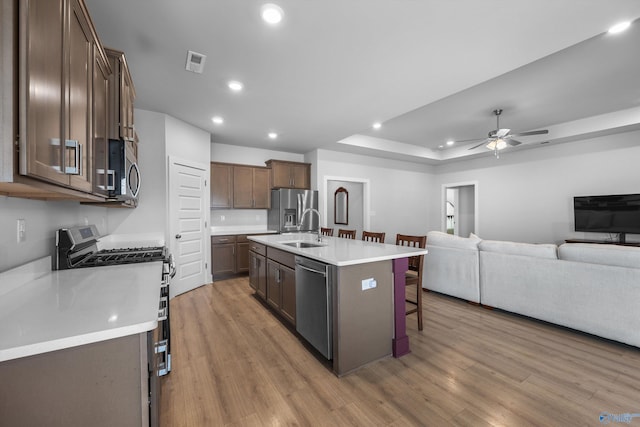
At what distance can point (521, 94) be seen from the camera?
3480 millimetres

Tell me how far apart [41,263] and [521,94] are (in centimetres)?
526

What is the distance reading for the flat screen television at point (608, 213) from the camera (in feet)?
14.0

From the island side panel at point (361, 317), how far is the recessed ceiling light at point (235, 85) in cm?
232

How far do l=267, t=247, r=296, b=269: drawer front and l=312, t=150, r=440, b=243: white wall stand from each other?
114 inches

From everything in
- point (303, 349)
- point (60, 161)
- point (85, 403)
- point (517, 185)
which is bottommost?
point (303, 349)

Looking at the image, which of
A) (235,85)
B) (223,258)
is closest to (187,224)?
(223,258)

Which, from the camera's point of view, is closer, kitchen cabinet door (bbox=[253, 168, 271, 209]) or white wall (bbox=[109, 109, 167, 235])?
white wall (bbox=[109, 109, 167, 235])

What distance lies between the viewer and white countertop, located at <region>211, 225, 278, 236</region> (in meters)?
5.05

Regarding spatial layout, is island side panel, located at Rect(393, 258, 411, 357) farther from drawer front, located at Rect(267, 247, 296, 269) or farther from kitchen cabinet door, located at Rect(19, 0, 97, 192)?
kitchen cabinet door, located at Rect(19, 0, 97, 192)

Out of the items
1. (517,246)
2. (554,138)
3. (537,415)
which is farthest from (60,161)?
(554,138)

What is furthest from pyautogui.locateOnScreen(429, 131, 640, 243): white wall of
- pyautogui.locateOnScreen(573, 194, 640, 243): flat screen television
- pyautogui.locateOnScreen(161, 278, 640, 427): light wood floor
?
pyautogui.locateOnScreen(161, 278, 640, 427): light wood floor

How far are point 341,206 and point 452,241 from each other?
3.74 meters

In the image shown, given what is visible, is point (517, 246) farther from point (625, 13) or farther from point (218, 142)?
point (218, 142)

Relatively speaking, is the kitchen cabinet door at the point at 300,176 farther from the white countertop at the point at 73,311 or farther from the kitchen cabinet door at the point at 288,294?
the white countertop at the point at 73,311
